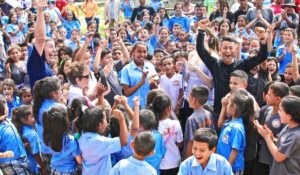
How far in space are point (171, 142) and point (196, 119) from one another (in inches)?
13.7

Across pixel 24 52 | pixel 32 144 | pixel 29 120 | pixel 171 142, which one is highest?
pixel 24 52

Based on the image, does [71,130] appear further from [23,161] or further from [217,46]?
[217,46]

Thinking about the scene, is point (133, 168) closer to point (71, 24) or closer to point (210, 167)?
point (210, 167)

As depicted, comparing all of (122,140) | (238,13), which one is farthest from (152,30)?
(122,140)

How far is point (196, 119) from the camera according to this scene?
15.0ft

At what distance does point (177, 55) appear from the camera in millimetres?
6535

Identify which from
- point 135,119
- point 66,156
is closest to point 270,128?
point 135,119

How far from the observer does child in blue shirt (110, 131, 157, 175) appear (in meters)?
3.41

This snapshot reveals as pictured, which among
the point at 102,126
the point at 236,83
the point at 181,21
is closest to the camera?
the point at 102,126

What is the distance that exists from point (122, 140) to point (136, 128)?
0.79 feet

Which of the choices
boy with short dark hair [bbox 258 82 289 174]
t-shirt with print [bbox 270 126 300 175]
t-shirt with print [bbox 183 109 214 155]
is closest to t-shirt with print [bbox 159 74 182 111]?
t-shirt with print [bbox 183 109 214 155]

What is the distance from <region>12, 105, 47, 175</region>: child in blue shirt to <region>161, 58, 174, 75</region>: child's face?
2.10 metres

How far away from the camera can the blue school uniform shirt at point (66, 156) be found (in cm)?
404

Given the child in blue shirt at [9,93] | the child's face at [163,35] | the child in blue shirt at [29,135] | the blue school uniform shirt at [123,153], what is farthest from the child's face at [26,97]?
the child's face at [163,35]
